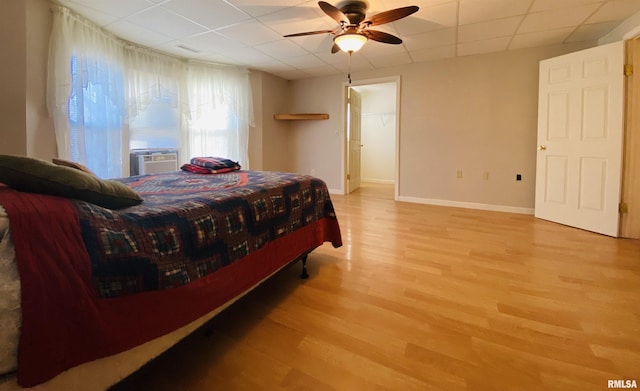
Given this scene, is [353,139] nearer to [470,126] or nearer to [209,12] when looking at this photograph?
[470,126]

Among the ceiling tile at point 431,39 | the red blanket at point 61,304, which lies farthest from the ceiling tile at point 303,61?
the red blanket at point 61,304

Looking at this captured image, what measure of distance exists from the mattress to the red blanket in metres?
0.02

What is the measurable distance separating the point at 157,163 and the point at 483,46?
4.63 m

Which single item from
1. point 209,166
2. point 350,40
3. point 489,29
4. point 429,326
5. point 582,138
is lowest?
point 429,326

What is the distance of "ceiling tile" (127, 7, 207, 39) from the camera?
111 inches

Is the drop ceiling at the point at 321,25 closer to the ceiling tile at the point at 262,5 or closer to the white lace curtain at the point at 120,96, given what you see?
the ceiling tile at the point at 262,5

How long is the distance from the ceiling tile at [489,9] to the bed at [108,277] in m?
2.82

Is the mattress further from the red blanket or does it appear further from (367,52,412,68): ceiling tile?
(367,52,412,68): ceiling tile

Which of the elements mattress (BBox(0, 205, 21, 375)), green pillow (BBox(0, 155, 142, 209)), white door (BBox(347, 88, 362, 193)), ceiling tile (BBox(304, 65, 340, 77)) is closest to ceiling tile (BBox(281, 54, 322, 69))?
ceiling tile (BBox(304, 65, 340, 77))

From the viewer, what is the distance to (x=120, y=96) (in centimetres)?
337

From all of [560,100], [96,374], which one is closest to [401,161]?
[560,100]

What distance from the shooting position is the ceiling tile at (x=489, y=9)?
265 cm

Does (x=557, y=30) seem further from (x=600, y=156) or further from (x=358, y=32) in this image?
(x=358, y=32)

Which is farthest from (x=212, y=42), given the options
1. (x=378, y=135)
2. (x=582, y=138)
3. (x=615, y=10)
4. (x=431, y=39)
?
(x=378, y=135)
